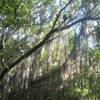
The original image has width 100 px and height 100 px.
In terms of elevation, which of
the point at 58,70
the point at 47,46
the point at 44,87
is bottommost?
the point at 44,87

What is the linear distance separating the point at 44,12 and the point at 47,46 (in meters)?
1.85

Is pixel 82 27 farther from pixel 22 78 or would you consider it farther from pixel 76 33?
pixel 22 78

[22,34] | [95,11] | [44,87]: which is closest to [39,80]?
[44,87]

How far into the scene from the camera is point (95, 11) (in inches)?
432

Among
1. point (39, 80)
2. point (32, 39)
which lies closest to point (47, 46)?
point (32, 39)

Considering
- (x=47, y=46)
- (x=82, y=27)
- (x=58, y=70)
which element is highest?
(x=82, y=27)

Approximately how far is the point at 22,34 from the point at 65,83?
2.95 m

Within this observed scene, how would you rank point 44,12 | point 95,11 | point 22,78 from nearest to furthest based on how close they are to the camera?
1. point 95,11
2. point 44,12
3. point 22,78

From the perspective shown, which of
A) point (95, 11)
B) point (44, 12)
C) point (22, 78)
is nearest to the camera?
point (95, 11)

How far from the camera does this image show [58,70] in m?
12.9

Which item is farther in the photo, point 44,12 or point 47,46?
point 47,46

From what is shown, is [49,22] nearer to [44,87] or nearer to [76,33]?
[76,33]

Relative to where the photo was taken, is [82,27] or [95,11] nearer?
[95,11]

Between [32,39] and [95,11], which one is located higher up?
[95,11]
